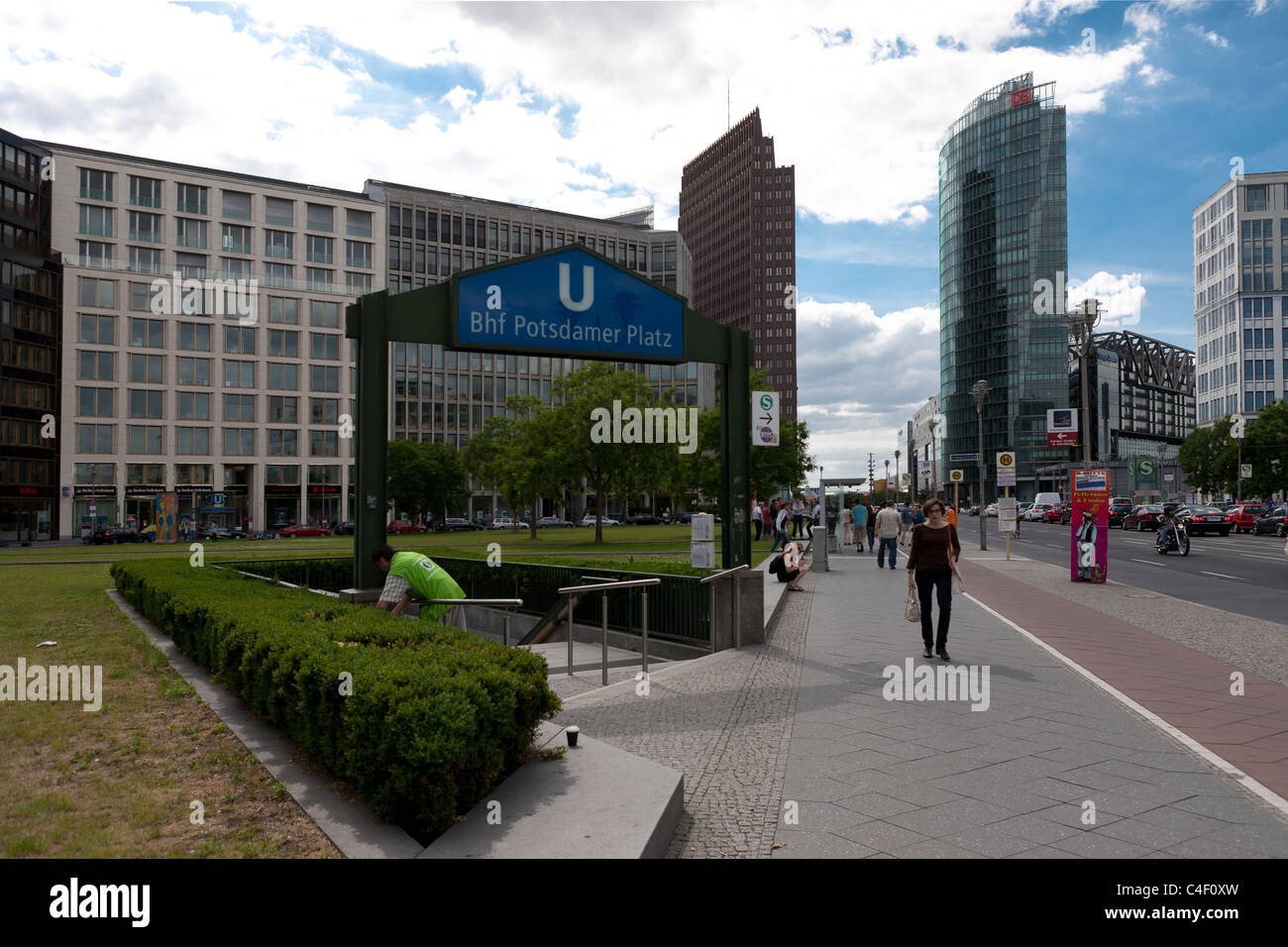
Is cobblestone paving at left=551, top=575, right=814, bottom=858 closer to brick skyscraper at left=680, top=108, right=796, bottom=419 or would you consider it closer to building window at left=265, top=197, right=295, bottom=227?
building window at left=265, top=197, right=295, bottom=227

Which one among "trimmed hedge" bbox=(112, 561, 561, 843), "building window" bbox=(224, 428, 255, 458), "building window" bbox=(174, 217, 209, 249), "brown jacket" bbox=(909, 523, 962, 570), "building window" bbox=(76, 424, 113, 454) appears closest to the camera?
"trimmed hedge" bbox=(112, 561, 561, 843)

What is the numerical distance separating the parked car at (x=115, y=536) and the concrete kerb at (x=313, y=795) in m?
55.8

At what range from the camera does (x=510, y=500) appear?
48.5 m

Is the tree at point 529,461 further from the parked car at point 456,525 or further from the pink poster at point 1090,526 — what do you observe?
the parked car at point 456,525

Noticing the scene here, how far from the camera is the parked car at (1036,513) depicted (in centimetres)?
7281

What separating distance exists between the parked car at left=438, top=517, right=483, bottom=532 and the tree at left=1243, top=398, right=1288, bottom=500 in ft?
211

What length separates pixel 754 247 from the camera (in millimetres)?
164125

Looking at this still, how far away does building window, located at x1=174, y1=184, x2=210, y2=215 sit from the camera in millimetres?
72812

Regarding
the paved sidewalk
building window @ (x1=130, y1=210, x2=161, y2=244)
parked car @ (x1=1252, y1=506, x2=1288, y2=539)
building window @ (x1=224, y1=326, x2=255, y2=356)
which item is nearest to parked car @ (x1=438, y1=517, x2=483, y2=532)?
building window @ (x1=224, y1=326, x2=255, y2=356)

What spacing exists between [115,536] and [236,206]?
109 feet

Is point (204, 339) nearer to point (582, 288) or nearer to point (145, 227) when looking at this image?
point (145, 227)

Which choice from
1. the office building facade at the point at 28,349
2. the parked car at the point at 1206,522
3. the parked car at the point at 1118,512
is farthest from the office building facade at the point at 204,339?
the parked car at the point at 1206,522

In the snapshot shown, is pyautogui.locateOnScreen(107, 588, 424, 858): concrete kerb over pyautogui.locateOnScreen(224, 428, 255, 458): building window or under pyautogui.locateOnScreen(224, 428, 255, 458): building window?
under
